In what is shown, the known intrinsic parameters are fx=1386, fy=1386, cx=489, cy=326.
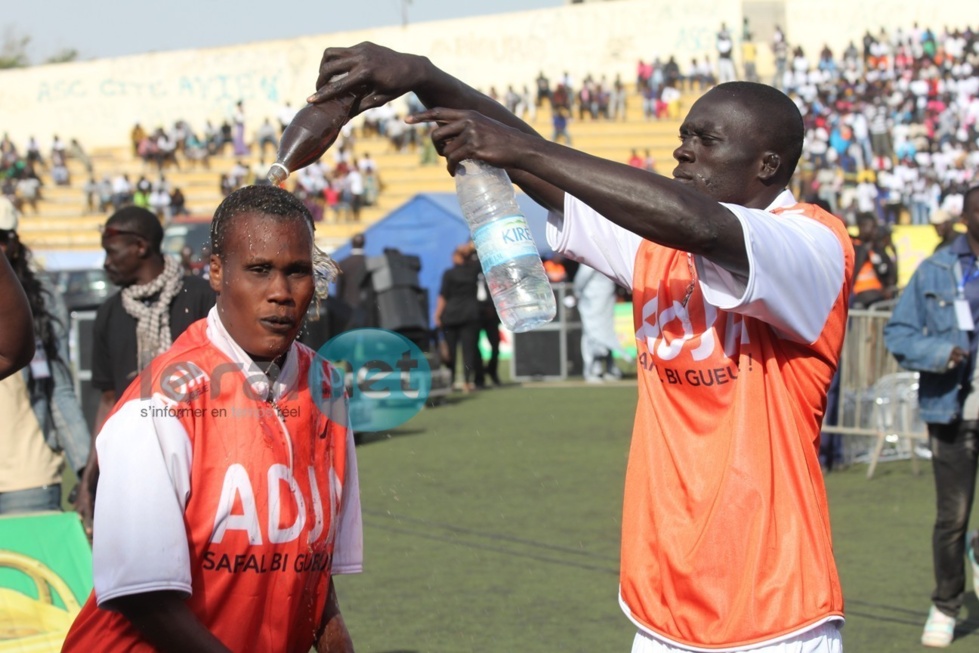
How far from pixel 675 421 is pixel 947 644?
4143 millimetres

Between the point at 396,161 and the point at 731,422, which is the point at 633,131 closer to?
the point at 396,161

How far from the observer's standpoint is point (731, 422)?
2.99 m

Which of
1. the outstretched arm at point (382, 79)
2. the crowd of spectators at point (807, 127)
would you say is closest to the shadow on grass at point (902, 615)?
the outstretched arm at point (382, 79)

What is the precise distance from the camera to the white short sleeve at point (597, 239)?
334 centimetres

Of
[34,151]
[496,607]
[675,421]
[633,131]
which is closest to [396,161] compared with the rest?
[633,131]

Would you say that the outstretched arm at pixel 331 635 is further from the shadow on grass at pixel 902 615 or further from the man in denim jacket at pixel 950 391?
the shadow on grass at pixel 902 615

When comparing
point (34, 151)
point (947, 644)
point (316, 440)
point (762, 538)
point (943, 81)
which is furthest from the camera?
point (34, 151)

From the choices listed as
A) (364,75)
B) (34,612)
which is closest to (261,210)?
(364,75)

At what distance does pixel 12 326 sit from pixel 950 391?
5.10 metres

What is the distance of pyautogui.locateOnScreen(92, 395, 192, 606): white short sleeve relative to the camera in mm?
2391

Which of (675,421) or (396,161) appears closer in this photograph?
(675,421)

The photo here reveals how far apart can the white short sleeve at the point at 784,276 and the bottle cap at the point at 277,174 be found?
864 millimetres

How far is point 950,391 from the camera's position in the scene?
674 centimetres

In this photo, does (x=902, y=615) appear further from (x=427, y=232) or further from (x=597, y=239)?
(x=427, y=232)
